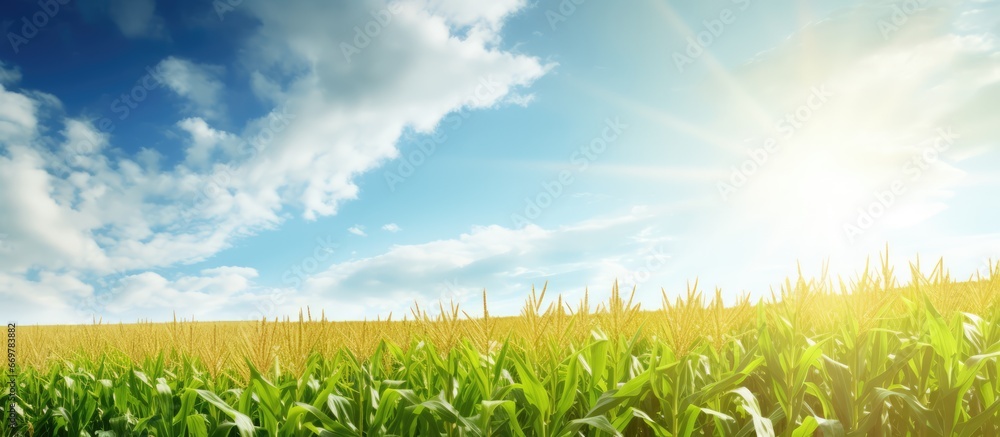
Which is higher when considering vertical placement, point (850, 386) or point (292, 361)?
point (292, 361)

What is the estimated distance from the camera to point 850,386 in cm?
316

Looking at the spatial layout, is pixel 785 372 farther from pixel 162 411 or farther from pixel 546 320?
pixel 162 411

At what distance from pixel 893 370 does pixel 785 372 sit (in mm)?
557

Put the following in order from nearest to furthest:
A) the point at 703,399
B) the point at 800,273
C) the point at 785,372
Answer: the point at 703,399, the point at 785,372, the point at 800,273

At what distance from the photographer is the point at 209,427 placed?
158 inches

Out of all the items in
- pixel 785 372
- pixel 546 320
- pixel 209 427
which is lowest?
pixel 209 427

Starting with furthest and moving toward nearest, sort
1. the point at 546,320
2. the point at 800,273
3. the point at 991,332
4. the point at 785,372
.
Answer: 1. the point at 991,332
2. the point at 800,273
3. the point at 546,320
4. the point at 785,372

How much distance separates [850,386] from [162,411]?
4892 mm

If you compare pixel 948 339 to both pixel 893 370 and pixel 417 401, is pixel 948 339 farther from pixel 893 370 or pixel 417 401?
pixel 417 401

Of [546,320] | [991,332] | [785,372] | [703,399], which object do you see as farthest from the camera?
[991,332]

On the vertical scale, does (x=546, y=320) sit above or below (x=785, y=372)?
above

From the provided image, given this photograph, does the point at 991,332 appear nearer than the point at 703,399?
No

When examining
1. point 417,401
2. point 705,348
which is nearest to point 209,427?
point 417,401

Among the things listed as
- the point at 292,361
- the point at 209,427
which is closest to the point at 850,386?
the point at 292,361
